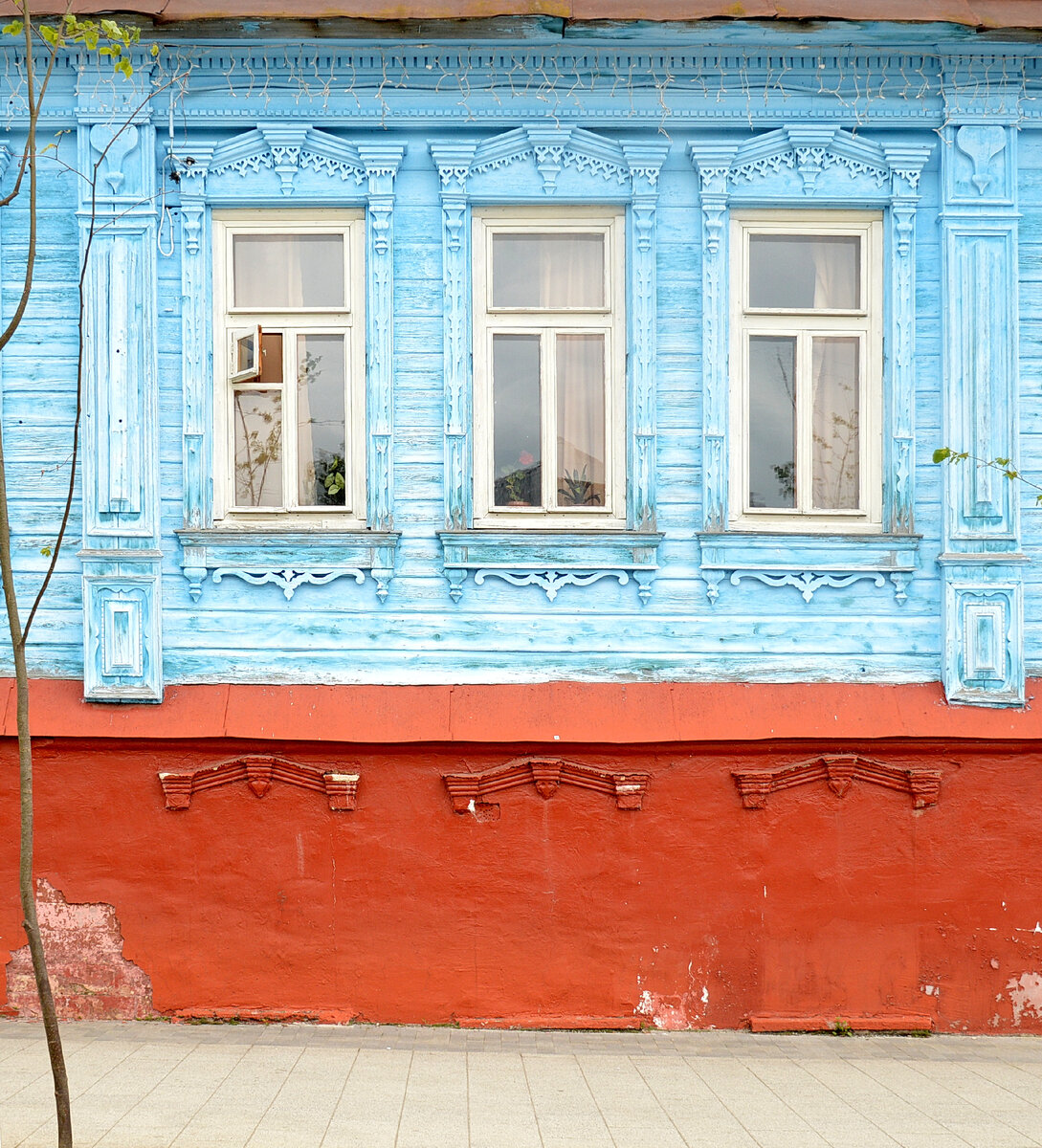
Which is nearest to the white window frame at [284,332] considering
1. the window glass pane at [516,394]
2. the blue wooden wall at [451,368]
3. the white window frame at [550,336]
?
the blue wooden wall at [451,368]

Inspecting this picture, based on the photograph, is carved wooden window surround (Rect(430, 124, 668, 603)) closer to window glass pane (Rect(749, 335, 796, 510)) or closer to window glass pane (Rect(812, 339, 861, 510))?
window glass pane (Rect(749, 335, 796, 510))

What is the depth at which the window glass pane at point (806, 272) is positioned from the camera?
6.52m

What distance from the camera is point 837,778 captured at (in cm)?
616

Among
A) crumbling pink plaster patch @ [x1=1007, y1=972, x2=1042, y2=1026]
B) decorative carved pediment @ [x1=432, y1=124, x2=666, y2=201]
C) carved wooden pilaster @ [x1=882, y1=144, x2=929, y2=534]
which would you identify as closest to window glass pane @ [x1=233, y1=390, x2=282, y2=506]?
decorative carved pediment @ [x1=432, y1=124, x2=666, y2=201]

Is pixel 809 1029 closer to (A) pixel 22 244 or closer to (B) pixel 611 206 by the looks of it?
(B) pixel 611 206

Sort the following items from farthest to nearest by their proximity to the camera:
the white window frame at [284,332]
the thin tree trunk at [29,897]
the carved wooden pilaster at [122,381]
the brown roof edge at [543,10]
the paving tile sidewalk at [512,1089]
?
the white window frame at [284,332]
the carved wooden pilaster at [122,381]
the brown roof edge at [543,10]
the paving tile sidewalk at [512,1089]
the thin tree trunk at [29,897]

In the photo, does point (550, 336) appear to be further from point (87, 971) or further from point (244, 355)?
point (87, 971)

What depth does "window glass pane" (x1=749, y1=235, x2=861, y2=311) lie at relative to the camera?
6.52 meters

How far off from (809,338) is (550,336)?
1.45m

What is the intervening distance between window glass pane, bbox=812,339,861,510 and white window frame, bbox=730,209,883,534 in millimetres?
49

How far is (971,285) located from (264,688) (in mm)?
4406

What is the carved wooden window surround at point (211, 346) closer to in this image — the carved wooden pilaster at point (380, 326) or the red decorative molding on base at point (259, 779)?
the carved wooden pilaster at point (380, 326)

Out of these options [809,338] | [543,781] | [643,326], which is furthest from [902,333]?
[543,781]

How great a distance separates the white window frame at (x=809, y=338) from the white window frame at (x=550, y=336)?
2.06 feet
